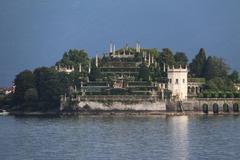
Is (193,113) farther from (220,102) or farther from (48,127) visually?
(48,127)

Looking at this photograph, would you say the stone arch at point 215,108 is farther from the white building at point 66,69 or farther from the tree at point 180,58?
the white building at point 66,69

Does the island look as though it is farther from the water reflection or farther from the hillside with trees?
the water reflection

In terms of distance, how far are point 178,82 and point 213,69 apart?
9.37 metres

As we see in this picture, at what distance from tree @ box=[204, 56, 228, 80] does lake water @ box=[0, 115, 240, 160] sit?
2513 centimetres

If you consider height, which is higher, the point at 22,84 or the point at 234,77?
the point at 234,77

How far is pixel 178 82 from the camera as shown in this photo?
134 m

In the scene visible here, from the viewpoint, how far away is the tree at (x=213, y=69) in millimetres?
141875

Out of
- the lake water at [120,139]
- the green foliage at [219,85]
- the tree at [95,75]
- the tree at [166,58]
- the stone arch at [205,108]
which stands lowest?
the lake water at [120,139]

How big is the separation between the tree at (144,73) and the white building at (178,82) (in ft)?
8.60

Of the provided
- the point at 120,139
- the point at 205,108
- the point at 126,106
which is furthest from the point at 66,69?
the point at 120,139

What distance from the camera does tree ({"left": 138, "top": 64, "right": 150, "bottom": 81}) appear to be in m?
134

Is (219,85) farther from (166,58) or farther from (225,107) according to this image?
(166,58)

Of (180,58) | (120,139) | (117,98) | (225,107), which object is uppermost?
(180,58)

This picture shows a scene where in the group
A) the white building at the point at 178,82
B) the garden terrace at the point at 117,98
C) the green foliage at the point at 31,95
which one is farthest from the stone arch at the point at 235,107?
the green foliage at the point at 31,95
